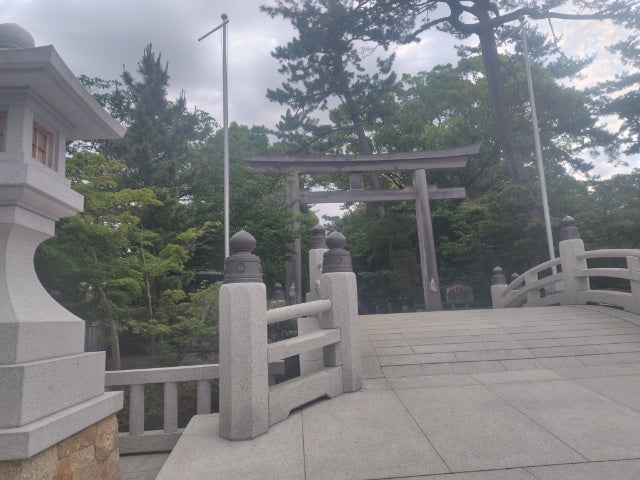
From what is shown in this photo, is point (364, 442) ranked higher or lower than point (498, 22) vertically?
lower

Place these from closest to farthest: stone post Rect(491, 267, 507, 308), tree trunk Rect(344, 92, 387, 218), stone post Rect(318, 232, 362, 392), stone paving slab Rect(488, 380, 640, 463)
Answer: stone paving slab Rect(488, 380, 640, 463)
stone post Rect(318, 232, 362, 392)
stone post Rect(491, 267, 507, 308)
tree trunk Rect(344, 92, 387, 218)

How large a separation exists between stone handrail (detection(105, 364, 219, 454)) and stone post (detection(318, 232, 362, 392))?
1334 millimetres

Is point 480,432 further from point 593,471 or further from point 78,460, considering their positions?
point 78,460

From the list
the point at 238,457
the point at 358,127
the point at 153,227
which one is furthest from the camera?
the point at 358,127

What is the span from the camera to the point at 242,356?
3.29m

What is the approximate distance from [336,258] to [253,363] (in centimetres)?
184

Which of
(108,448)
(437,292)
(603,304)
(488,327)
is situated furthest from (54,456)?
(437,292)

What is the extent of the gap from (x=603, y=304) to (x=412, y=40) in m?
13.8

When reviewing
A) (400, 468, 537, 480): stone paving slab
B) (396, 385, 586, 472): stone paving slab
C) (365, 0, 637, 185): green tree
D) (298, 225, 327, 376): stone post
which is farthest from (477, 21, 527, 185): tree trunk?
(400, 468, 537, 480): stone paving slab

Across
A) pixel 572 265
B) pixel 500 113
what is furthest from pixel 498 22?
pixel 572 265

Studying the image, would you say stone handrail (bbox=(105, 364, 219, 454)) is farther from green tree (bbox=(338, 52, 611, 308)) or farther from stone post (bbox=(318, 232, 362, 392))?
green tree (bbox=(338, 52, 611, 308))

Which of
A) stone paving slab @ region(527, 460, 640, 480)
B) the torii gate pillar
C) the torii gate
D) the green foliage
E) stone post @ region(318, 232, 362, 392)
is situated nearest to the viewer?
stone paving slab @ region(527, 460, 640, 480)

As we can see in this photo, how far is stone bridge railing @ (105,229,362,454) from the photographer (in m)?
3.28

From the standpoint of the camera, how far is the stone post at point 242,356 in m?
3.25
